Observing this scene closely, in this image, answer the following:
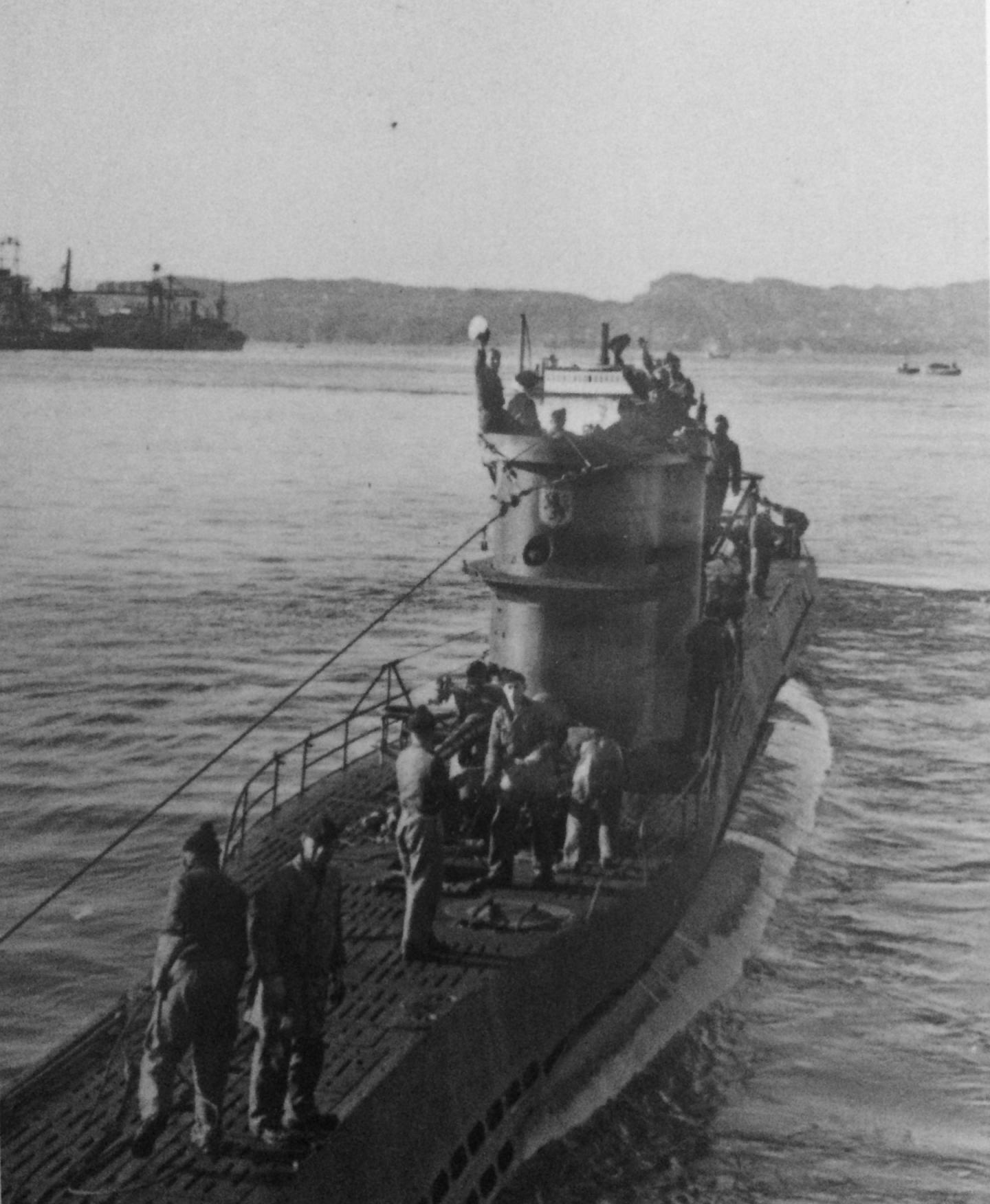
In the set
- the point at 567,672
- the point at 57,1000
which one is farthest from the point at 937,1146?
the point at 57,1000

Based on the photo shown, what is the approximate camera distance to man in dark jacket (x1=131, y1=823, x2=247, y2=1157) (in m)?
7.90

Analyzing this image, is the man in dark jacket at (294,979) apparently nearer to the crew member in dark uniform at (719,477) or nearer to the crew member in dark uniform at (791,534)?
the crew member in dark uniform at (719,477)

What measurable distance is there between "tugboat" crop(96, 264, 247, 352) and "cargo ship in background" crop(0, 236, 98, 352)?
20.0ft

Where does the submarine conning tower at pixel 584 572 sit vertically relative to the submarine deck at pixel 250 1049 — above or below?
above

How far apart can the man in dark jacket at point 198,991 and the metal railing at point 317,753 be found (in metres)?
3.68

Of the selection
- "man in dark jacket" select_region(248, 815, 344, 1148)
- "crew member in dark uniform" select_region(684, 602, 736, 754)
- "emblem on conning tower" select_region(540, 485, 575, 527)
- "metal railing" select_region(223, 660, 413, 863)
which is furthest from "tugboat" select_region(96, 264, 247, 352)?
"man in dark jacket" select_region(248, 815, 344, 1148)

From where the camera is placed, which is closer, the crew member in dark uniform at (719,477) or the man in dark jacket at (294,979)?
the man in dark jacket at (294,979)

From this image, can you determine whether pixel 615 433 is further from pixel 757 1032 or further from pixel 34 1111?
pixel 34 1111

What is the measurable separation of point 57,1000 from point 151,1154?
7.84 meters

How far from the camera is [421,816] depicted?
10.2 m

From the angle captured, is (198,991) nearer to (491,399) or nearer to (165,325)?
(491,399)

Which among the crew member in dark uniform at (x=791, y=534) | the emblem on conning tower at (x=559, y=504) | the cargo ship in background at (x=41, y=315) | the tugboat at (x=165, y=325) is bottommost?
the crew member in dark uniform at (x=791, y=534)

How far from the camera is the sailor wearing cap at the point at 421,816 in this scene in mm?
10141

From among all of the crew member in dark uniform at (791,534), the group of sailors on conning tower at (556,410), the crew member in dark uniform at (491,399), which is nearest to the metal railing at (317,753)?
the crew member in dark uniform at (491,399)
